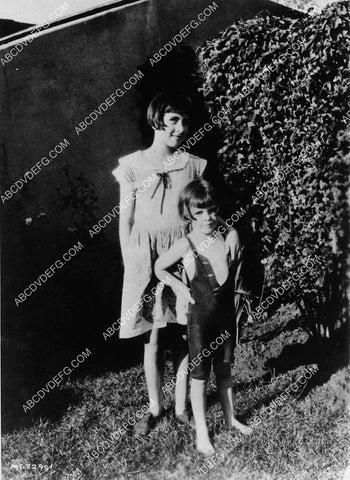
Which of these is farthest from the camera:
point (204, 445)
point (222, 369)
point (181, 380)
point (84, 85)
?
point (84, 85)

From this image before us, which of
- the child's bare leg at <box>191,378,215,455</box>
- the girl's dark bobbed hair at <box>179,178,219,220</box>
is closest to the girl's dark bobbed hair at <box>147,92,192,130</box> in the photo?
the girl's dark bobbed hair at <box>179,178,219,220</box>

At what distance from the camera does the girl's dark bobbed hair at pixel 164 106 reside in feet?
11.6

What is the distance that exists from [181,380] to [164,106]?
1.97 metres

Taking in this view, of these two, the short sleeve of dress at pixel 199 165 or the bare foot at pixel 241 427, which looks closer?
the bare foot at pixel 241 427

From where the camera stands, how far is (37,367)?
3.87 metres

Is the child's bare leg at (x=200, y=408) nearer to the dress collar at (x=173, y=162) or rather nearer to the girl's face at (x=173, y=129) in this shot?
the dress collar at (x=173, y=162)

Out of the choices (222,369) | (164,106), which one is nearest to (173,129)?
(164,106)

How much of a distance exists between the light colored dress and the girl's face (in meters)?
0.13

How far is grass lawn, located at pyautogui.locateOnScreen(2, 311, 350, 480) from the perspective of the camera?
3.31 metres

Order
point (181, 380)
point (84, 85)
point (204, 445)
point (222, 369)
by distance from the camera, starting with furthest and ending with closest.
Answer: point (84, 85) → point (181, 380) → point (222, 369) → point (204, 445)

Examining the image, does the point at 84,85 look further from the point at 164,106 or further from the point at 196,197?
the point at 196,197

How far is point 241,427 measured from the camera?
137 inches

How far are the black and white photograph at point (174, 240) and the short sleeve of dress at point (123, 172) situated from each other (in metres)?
0.01

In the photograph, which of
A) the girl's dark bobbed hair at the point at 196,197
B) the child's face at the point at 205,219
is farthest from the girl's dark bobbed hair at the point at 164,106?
the child's face at the point at 205,219
